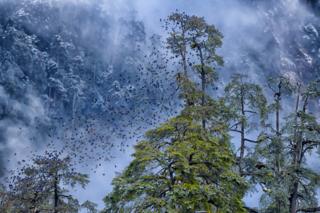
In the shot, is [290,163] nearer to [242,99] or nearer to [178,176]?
[242,99]

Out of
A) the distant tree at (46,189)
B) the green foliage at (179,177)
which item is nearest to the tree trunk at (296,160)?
the green foliage at (179,177)

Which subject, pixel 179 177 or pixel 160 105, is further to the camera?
pixel 160 105

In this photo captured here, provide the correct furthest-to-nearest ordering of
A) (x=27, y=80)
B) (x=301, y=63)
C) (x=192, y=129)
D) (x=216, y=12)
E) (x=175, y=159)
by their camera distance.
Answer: (x=216, y=12)
(x=301, y=63)
(x=27, y=80)
(x=192, y=129)
(x=175, y=159)

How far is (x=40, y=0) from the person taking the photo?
96812 mm

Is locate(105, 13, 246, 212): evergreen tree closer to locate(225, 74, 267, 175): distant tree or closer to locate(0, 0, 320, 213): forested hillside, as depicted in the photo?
locate(0, 0, 320, 213): forested hillside

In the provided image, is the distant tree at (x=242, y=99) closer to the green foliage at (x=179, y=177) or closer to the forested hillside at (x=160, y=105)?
the forested hillside at (x=160, y=105)

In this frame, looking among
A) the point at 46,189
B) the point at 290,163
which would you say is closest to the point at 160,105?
the point at 290,163

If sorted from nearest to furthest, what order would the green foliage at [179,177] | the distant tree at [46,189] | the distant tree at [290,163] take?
the green foliage at [179,177] → the distant tree at [46,189] → the distant tree at [290,163]

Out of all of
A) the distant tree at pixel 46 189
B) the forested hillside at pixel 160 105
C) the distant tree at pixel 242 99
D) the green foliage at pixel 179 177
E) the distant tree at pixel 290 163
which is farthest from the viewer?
the distant tree at pixel 242 99

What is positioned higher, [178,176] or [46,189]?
[46,189]

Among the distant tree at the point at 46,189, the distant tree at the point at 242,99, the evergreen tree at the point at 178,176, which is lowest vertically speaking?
the evergreen tree at the point at 178,176

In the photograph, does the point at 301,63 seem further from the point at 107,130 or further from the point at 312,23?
the point at 107,130

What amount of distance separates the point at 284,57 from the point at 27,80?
5844 centimetres

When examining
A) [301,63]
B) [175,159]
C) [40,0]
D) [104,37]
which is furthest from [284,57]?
[175,159]
